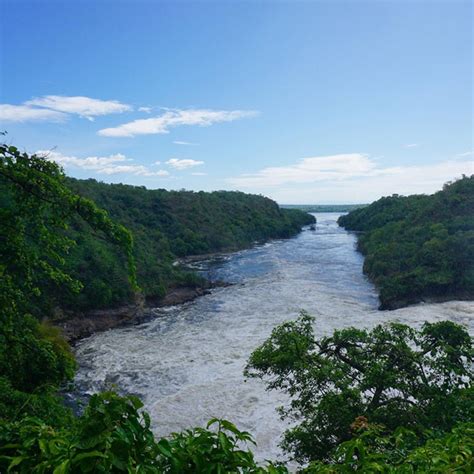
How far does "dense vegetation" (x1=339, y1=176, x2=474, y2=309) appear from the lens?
2736 centimetres

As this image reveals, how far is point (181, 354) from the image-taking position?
19.6 m

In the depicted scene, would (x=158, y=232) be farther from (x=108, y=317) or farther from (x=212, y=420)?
(x=212, y=420)

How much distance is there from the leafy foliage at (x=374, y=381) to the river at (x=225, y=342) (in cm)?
375

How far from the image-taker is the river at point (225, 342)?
562 inches

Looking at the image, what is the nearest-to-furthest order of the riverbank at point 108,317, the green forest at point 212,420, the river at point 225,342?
the green forest at point 212,420 < the river at point 225,342 < the riverbank at point 108,317

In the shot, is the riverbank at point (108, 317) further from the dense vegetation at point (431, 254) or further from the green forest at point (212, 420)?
the dense vegetation at point (431, 254)

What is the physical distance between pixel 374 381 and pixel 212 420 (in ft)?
22.2

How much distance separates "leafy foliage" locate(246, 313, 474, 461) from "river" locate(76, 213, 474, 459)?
3.75 metres

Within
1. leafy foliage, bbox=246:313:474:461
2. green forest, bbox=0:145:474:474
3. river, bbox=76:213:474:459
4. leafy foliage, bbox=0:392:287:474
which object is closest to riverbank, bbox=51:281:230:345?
river, bbox=76:213:474:459

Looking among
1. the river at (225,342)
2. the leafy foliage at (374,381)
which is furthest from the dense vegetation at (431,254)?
the leafy foliage at (374,381)

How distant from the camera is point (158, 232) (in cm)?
4806

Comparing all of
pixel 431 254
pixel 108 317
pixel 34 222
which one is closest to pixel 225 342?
pixel 108 317

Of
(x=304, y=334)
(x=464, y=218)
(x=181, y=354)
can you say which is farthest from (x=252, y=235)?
(x=304, y=334)

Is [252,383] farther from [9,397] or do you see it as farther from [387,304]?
[387,304]
